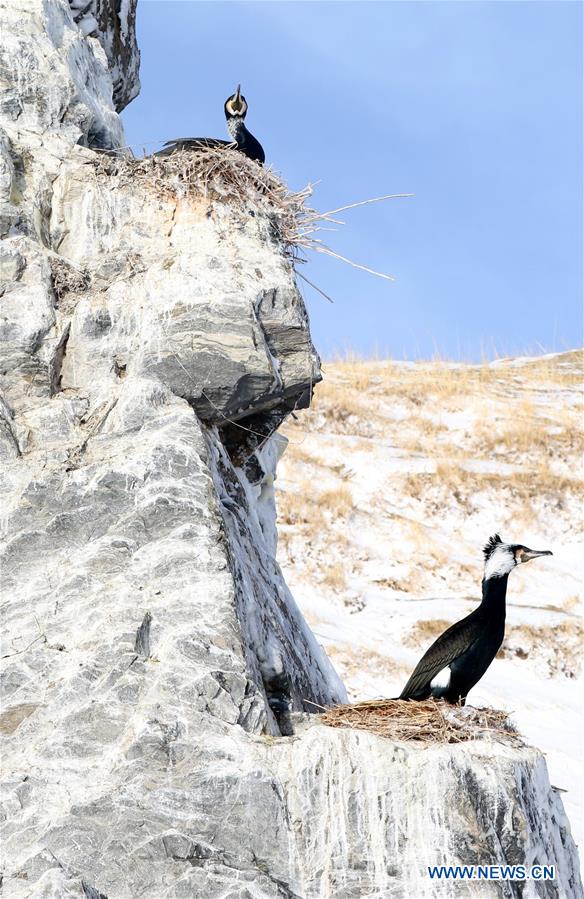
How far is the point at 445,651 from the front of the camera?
7.01 meters

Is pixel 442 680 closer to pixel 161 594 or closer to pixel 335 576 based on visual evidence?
pixel 161 594

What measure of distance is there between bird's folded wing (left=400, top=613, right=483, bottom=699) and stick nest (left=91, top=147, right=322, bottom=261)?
267cm

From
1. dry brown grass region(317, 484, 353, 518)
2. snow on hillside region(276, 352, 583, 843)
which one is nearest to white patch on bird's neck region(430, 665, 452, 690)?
snow on hillside region(276, 352, 583, 843)

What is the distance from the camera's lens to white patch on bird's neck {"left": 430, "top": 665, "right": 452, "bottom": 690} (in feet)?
22.9

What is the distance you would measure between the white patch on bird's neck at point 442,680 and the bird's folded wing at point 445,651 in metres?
0.02

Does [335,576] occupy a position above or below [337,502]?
below

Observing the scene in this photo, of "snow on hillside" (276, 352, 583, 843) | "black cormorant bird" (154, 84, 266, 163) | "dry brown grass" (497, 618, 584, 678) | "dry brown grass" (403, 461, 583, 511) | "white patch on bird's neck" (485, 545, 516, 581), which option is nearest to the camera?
"white patch on bird's neck" (485, 545, 516, 581)

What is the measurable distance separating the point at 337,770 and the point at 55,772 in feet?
4.27

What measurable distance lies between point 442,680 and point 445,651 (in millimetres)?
179

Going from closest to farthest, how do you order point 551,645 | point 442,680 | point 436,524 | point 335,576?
point 442,680 → point 551,645 → point 335,576 → point 436,524

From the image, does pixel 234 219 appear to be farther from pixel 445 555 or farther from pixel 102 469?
pixel 445 555

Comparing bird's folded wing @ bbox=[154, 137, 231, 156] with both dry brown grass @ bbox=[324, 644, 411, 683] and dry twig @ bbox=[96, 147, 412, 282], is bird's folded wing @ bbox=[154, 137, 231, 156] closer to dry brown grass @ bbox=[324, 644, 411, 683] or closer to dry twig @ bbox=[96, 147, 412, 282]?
dry twig @ bbox=[96, 147, 412, 282]

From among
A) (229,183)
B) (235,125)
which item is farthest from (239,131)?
(229,183)

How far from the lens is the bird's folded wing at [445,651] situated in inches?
275
